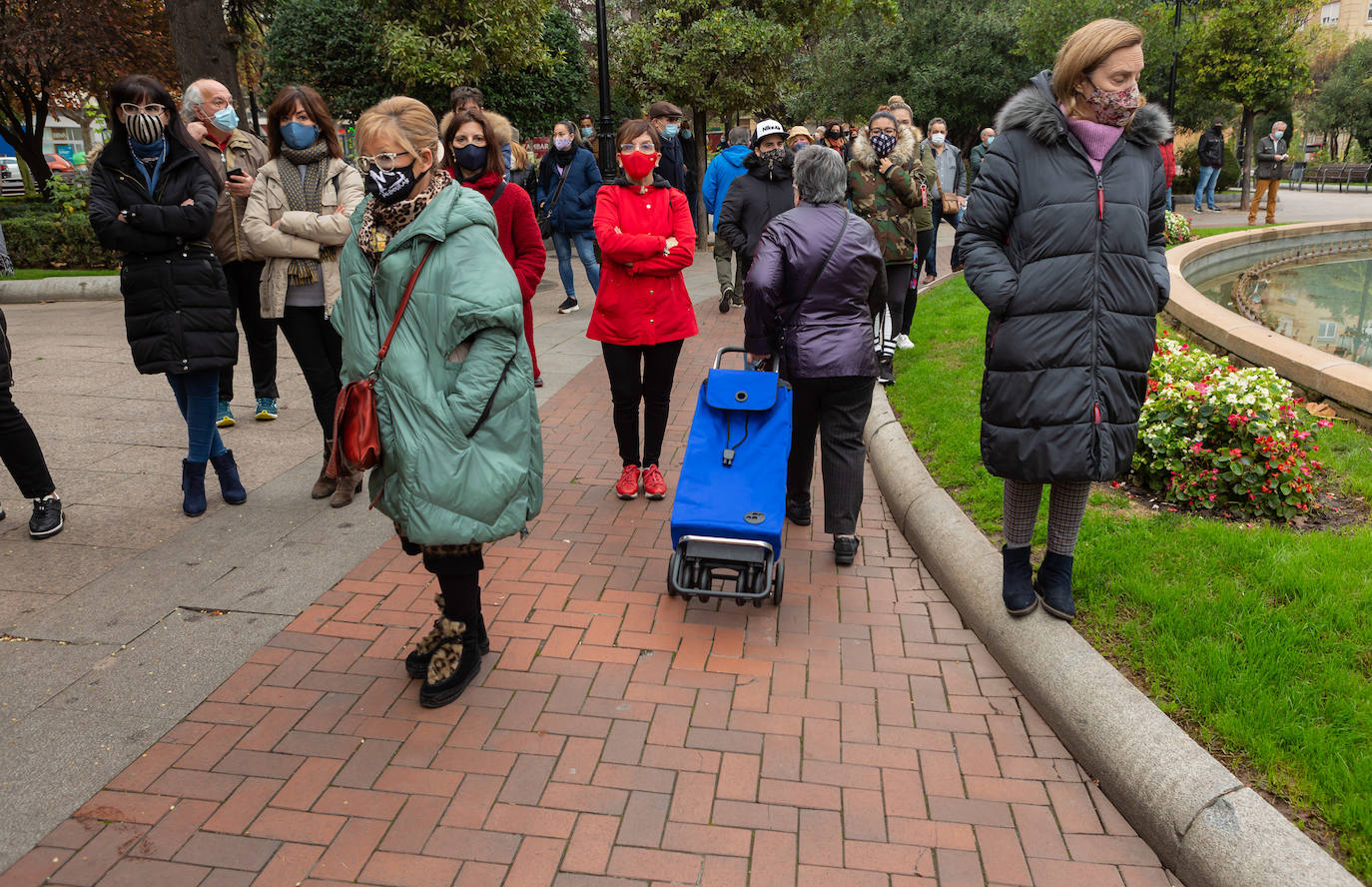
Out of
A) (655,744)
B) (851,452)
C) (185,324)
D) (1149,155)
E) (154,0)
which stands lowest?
(655,744)

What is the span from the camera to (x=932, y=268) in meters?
11.8

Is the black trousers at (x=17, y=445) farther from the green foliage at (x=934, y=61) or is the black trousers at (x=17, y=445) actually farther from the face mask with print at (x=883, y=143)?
the green foliage at (x=934, y=61)

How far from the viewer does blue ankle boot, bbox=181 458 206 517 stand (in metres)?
4.97

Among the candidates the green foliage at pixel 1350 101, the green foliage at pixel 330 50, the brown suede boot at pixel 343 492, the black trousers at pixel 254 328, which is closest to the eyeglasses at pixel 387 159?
the brown suede boot at pixel 343 492

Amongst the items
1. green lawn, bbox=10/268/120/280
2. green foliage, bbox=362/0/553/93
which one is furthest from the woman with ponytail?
green foliage, bbox=362/0/553/93

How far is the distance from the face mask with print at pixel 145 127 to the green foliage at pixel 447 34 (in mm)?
9483

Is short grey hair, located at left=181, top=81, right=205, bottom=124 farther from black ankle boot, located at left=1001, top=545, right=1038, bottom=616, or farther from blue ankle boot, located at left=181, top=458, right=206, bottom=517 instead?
black ankle boot, located at left=1001, top=545, right=1038, bottom=616

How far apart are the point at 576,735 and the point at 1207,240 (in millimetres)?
13246

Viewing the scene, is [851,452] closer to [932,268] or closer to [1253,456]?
[1253,456]

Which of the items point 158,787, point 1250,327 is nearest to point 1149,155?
point 158,787

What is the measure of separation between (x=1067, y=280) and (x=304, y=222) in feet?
12.1

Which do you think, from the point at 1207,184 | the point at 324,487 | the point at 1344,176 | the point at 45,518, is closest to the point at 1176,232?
the point at 1207,184

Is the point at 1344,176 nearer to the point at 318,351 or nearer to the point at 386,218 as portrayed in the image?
the point at 318,351

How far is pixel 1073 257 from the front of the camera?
317 cm
